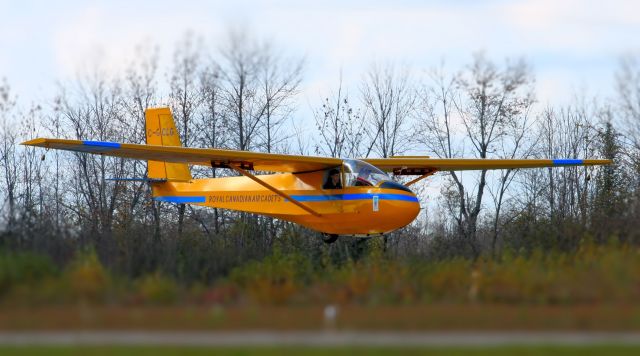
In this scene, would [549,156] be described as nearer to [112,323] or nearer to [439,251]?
[439,251]

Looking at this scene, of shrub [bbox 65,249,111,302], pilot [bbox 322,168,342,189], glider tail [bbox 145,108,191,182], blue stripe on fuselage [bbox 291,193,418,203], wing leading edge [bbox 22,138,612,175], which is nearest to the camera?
shrub [bbox 65,249,111,302]

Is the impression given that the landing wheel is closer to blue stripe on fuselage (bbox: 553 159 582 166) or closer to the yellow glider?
the yellow glider

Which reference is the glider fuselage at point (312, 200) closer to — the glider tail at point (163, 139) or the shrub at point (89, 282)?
the glider tail at point (163, 139)

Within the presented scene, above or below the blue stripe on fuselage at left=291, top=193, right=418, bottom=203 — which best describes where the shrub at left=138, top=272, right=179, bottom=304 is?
below

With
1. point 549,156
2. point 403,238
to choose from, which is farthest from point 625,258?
point 549,156

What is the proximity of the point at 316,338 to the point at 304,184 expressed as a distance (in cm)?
1731

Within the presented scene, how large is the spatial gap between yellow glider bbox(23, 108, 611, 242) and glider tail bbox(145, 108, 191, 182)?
44 millimetres

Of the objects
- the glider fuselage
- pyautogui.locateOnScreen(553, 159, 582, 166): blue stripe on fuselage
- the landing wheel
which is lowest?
the landing wheel

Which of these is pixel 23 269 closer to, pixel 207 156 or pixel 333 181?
pixel 207 156

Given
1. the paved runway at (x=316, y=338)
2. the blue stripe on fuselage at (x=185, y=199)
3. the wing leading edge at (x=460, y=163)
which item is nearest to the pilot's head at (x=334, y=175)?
Result: the wing leading edge at (x=460, y=163)

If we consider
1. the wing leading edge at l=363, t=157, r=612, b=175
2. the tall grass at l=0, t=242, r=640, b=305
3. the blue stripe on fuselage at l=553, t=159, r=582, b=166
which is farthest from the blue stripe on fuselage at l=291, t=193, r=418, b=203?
the tall grass at l=0, t=242, r=640, b=305

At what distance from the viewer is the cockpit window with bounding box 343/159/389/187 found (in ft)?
92.2

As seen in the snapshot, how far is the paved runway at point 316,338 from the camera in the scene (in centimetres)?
1261

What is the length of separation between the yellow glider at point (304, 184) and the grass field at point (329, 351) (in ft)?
40.3
